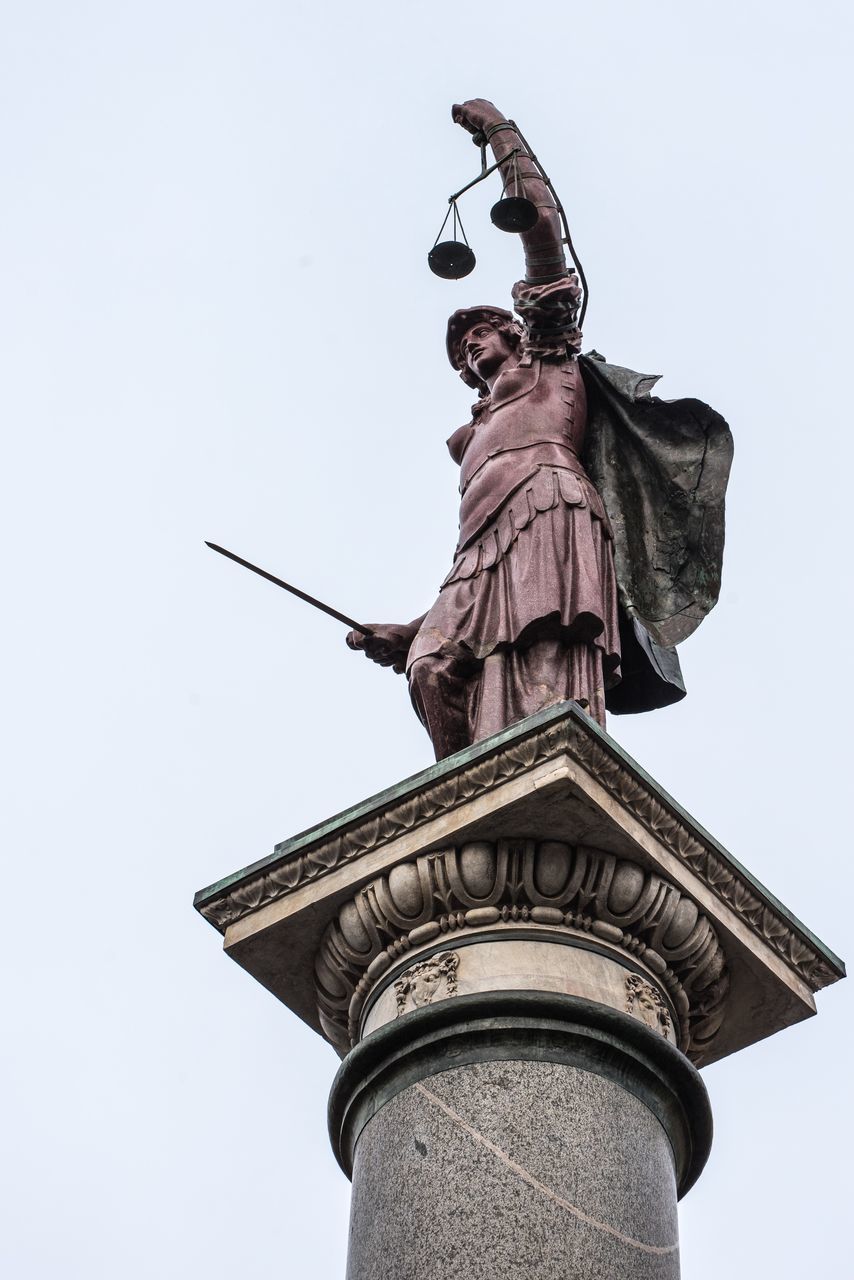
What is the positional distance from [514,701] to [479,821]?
49.9 inches

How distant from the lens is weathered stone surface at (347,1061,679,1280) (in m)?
6.24

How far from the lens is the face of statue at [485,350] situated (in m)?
10.4

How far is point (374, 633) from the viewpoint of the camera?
9594mm

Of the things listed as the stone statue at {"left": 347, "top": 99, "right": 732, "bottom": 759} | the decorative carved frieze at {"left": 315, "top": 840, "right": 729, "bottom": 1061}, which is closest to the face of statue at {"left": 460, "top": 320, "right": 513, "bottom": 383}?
the stone statue at {"left": 347, "top": 99, "right": 732, "bottom": 759}

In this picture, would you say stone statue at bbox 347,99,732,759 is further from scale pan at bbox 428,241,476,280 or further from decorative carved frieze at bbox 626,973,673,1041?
decorative carved frieze at bbox 626,973,673,1041

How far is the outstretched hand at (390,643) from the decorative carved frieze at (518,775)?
86.0 inches

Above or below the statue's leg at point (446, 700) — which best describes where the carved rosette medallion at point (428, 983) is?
below

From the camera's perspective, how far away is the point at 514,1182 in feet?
21.0

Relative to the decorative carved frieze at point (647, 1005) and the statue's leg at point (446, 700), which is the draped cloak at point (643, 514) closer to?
the statue's leg at point (446, 700)

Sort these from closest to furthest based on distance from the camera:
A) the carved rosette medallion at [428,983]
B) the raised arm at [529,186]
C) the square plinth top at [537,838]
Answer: the carved rosette medallion at [428,983], the square plinth top at [537,838], the raised arm at [529,186]

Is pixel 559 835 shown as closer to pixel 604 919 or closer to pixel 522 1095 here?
pixel 604 919

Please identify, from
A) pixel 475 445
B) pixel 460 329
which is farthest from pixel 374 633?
pixel 460 329

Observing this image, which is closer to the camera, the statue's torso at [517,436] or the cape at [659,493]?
the statue's torso at [517,436]

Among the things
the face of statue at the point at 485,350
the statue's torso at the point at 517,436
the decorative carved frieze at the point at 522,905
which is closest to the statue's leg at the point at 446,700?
the statue's torso at the point at 517,436
